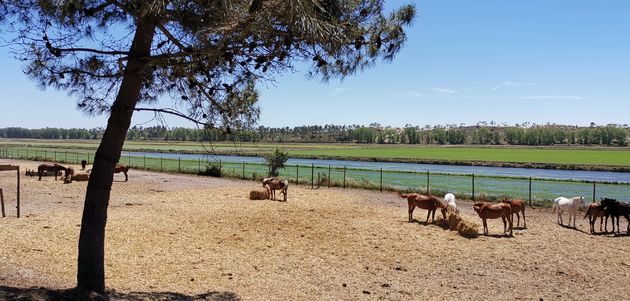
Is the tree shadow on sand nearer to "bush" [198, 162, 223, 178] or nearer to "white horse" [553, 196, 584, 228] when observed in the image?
"white horse" [553, 196, 584, 228]

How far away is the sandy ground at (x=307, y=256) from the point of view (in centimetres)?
900

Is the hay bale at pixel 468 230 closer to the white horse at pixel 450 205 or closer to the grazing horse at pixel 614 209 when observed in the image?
the white horse at pixel 450 205

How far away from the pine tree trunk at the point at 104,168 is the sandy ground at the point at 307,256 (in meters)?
0.76

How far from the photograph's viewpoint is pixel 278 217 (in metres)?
16.8

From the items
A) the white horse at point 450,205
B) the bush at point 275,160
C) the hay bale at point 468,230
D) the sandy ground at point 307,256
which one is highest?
the bush at point 275,160

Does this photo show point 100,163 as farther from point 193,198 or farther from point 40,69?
point 193,198

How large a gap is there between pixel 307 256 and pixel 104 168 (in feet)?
19.3

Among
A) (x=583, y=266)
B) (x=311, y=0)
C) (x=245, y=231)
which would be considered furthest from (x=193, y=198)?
(x=311, y=0)

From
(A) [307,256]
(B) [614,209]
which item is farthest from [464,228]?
(B) [614,209]

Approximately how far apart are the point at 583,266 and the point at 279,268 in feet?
21.1

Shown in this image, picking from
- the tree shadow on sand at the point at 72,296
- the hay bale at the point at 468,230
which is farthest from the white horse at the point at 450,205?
the tree shadow on sand at the point at 72,296

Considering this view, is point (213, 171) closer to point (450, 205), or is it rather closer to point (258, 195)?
point (258, 195)

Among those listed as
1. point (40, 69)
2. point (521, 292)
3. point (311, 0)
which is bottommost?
point (521, 292)

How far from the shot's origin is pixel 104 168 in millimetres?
6730
